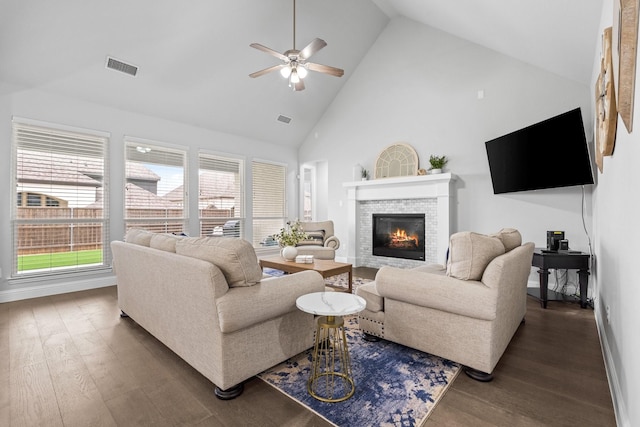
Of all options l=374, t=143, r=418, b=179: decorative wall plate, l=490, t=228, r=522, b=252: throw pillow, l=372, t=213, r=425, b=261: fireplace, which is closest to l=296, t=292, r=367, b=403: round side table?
l=490, t=228, r=522, b=252: throw pillow

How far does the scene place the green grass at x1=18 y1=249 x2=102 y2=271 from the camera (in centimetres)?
399

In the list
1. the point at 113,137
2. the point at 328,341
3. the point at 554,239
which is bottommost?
the point at 328,341

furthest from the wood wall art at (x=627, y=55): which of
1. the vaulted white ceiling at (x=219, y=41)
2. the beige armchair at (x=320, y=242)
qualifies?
the beige armchair at (x=320, y=242)

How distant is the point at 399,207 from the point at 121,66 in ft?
16.0

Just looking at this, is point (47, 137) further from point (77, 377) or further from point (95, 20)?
point (77, 377)

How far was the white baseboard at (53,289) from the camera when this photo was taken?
3818 mm

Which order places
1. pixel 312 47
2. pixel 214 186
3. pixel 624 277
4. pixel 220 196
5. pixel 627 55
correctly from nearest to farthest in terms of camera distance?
pixel 627 55
pixel 624 277
pixel 312 47
pixel 214 186
pixel 220 196

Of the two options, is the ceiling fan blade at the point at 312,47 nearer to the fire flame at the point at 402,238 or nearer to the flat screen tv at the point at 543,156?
the flat screen tv at the point at 543,156

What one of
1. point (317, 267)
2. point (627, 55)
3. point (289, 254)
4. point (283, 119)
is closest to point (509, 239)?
point (627, 55)

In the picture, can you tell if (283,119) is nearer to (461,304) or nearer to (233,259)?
(233,259)

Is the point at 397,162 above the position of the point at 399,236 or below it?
above

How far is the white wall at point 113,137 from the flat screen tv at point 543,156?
4.60 m

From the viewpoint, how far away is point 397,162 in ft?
18.4

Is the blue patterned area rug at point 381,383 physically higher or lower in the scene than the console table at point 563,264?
lower
